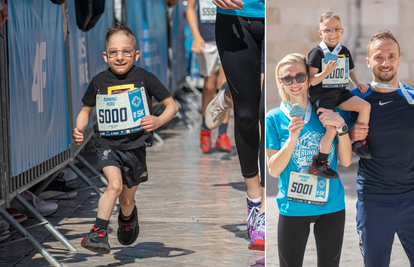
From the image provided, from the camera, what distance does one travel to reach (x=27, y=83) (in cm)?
420

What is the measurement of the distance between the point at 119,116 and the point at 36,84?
1.20m

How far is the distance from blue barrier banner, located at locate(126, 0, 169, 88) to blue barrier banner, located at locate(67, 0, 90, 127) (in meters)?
1.82

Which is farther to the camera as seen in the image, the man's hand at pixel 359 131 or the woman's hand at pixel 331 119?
the man's hand at pixel 359 131

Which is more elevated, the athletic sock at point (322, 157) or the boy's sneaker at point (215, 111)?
the athletic sock at point (322, 157)

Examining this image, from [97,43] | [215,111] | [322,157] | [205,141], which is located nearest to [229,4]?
[322,157]

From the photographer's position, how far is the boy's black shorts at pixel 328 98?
120 inches

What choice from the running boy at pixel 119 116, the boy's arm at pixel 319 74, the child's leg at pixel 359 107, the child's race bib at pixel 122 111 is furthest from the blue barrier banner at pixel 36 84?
the child's leg at pixel 359 107

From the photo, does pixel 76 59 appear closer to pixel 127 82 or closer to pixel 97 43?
pixel 97 43

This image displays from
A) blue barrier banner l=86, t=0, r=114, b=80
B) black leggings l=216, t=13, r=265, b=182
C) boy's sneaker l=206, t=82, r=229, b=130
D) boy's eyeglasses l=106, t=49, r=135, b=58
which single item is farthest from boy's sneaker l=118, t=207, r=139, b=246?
blue barrier banner l=86, t=0, r=114, b=80

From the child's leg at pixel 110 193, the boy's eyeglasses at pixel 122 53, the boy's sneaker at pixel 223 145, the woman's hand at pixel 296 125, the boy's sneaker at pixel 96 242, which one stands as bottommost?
the boy's sneaker at pixel 223 145

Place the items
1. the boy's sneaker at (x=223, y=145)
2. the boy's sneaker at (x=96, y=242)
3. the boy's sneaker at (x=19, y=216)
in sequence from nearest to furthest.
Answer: the boy's sneaker at (x=96, y=242) < the boy's sneaker at (x=19, y=216) < the boy's sneaker at (x=223, y=145)

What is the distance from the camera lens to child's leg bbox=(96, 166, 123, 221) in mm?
3510

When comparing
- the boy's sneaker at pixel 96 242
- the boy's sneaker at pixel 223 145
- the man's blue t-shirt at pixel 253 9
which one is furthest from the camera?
the boy's sneaker at pixel 223 145

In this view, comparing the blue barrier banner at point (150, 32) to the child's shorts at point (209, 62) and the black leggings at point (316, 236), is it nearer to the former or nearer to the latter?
the child's shorts at point (209, 62)
